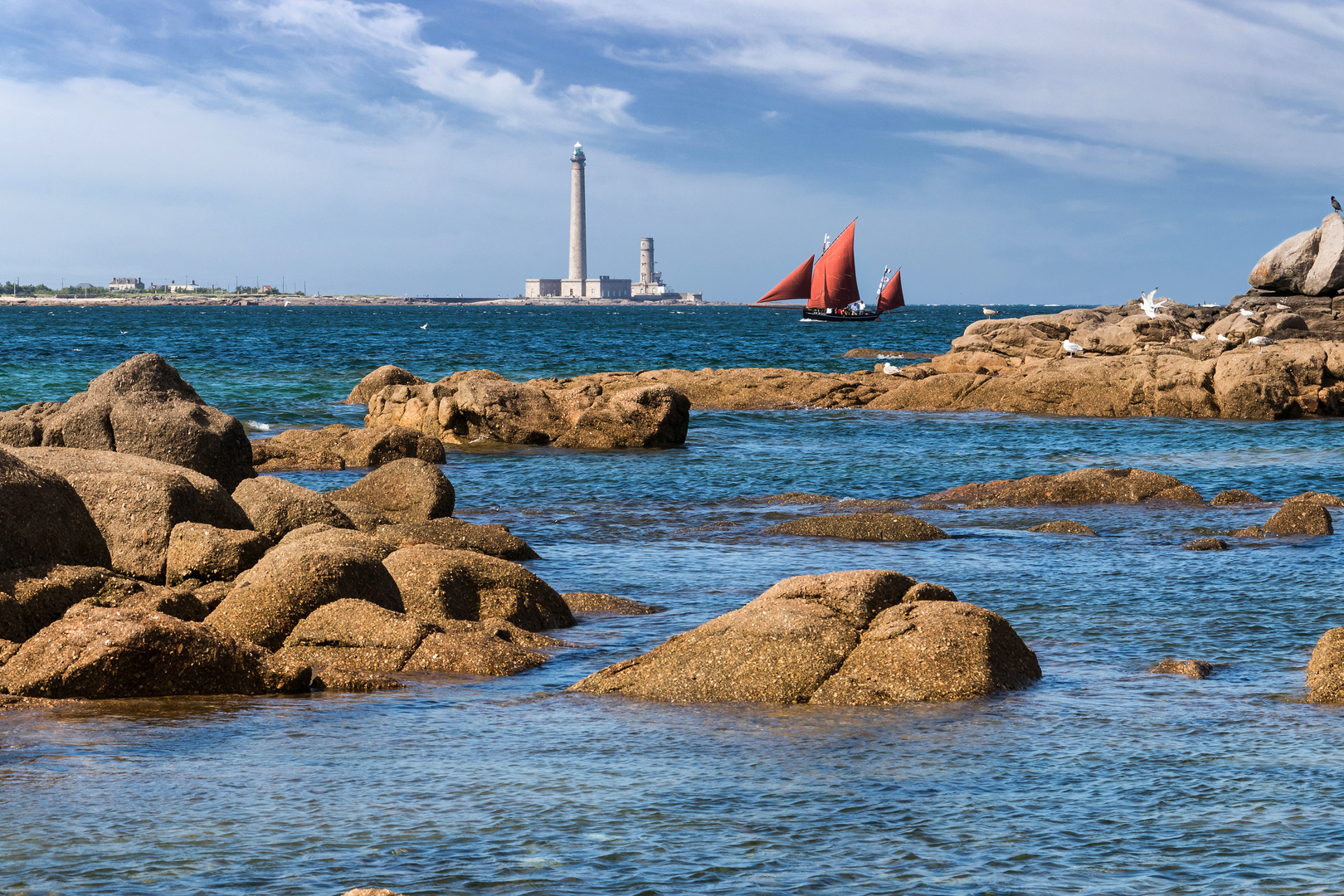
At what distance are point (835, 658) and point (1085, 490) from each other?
1113 centimetres

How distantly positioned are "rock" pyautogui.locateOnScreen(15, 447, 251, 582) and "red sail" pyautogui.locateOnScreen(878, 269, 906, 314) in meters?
107

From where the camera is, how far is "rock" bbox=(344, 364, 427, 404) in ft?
105

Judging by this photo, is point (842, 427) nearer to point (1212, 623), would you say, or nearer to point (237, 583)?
point (1212, 623)

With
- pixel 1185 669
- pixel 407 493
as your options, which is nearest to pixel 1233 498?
pixel 1185 669

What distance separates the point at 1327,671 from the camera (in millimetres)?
8164

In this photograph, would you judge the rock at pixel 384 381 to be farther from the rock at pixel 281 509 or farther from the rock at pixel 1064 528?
the rock at pixel 281 509

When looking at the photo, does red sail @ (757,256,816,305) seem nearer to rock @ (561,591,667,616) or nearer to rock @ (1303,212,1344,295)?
rock @ (1303,212,1344,295)

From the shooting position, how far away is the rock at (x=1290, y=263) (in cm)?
4900

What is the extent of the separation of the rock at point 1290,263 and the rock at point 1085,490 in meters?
35.7

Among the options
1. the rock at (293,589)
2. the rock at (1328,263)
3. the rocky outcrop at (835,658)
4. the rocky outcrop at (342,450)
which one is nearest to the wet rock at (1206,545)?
the rocky outcrop at (835,658)

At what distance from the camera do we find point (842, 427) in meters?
30.6

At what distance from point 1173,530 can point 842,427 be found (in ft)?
50.0

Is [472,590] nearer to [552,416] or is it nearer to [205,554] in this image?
[205,554]

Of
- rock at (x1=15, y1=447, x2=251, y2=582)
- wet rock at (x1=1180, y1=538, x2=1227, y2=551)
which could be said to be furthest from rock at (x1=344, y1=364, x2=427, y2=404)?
wet rock at (x1=1180, y1=538, x2=1227, y2=551)
